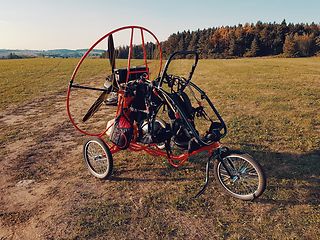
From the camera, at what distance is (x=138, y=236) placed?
3266 millimetres

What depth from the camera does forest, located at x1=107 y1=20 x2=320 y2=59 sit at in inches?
2906

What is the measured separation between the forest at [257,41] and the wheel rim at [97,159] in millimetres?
73015

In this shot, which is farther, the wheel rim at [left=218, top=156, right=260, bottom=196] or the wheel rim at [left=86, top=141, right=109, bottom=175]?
the wheel rim at [left=86, top=141, right=109, bottom=175]

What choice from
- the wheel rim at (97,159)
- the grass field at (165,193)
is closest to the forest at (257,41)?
the grass field at (165,193)

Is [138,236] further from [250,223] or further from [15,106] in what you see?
[15,106]

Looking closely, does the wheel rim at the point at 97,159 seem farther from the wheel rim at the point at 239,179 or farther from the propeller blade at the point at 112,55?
the wheel rim at the point at 239,179

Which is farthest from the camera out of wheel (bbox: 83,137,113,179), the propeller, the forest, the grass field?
the forest

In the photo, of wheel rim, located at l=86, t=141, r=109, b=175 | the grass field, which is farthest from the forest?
wheel rim, located at l=86, t=141, r=109, b=175

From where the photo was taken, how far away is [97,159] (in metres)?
4.82

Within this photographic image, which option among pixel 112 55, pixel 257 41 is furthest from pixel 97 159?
pixel 257 41

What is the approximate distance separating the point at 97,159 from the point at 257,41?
299 feet

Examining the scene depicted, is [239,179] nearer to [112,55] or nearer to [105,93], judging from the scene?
[105,93]

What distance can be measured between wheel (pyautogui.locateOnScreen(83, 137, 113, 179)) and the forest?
Answer: 7308 centimetres

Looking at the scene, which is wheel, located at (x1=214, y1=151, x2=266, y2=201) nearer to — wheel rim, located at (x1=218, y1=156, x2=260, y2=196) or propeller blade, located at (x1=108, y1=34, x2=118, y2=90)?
wheel rim, located at (x1=218, y1=156, x2=260, y2=196)
